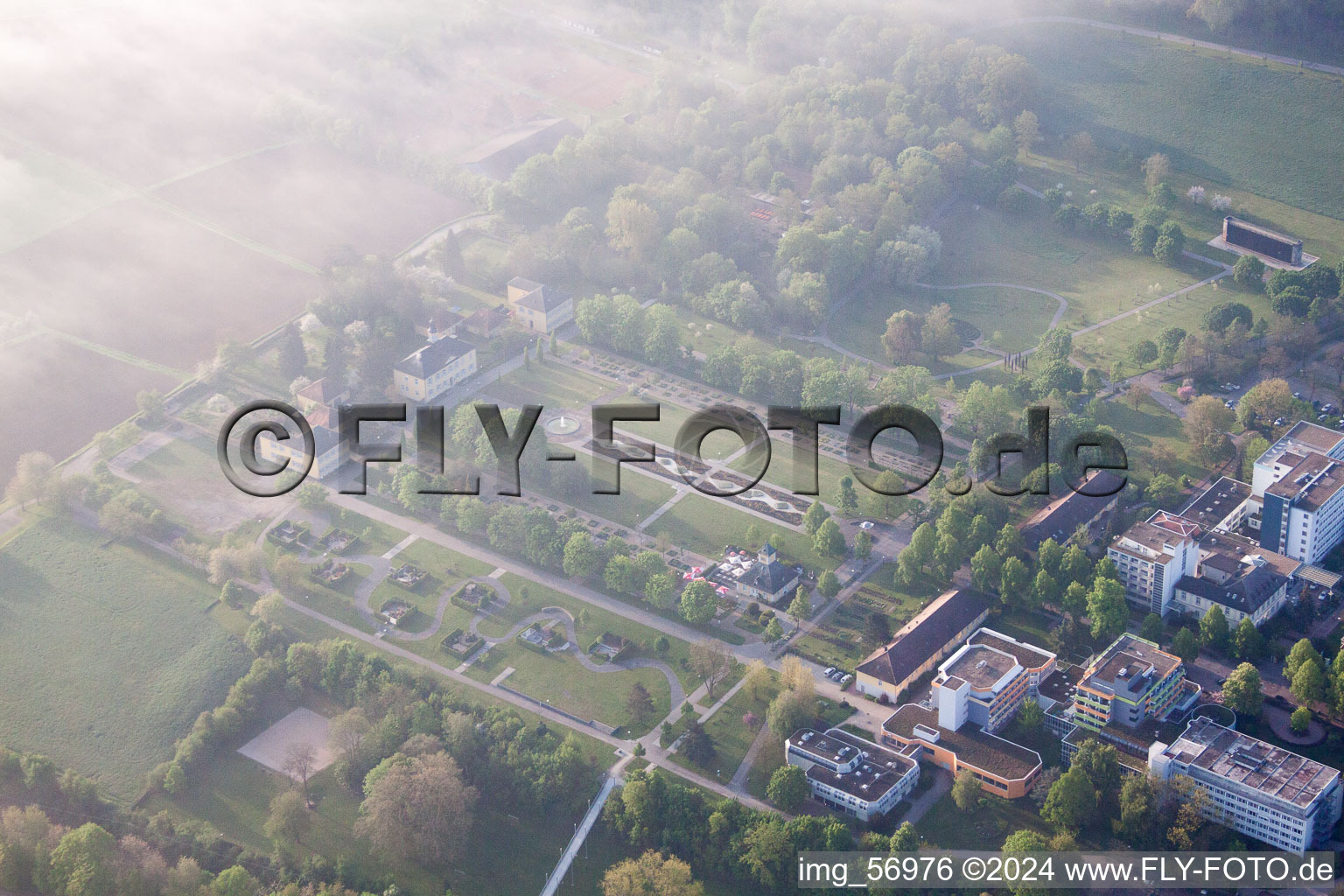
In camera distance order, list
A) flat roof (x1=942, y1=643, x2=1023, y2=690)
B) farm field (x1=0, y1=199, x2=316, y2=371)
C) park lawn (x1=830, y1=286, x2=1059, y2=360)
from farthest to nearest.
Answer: park lawn (x1=830, y1=286, x2=1059, y2=360), farm field (x1=0, y1=199, x2=316, y2=371), flat roof (x1=942, y1=643, x2=1023, y2=690)

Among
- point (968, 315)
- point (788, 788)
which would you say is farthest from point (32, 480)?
point (968, 315)

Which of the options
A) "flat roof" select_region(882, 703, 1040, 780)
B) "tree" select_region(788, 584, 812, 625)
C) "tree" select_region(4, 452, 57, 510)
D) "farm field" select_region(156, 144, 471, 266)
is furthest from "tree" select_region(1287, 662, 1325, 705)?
"farm field" select_region(156, 144, 471, 266)

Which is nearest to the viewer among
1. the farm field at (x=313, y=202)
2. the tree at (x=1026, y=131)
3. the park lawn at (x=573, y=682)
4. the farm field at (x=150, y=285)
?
the park lawn at (x=573, y=682)

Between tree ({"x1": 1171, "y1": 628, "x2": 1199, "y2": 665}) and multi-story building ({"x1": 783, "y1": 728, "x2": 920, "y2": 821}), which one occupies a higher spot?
tree ({"x1": 1171, "y1": 628, "x2": 1199, "y2": 665})

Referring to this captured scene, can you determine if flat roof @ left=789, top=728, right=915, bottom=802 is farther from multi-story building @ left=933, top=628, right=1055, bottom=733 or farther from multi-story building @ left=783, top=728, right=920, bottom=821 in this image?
multi-story building @ left=933, top=628, right=1055, bottom=733

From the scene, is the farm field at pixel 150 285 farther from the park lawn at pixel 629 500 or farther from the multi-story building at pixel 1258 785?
the multi-story building at pixel 1258 785

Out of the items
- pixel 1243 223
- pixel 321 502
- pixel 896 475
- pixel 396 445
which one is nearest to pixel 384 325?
pixel 396 445

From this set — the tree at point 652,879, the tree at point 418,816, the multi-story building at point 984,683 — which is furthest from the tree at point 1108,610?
the tree at point 418,816
